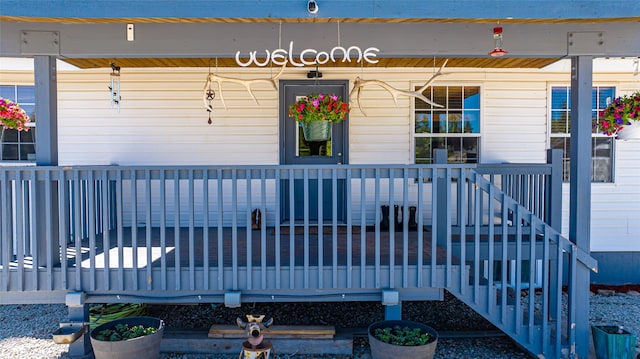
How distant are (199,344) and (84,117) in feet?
11.4

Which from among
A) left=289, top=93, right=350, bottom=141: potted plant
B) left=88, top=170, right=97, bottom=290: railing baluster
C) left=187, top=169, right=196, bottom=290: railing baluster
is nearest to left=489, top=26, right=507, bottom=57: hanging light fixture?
left=289, top=93, right=350, bottom=141: potted plant

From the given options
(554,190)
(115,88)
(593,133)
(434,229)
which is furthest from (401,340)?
(115,88)

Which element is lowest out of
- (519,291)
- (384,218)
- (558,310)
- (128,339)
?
(128,339)

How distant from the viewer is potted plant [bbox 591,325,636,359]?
3447 millimetres

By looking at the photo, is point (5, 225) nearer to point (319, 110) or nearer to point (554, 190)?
point (319, 110)

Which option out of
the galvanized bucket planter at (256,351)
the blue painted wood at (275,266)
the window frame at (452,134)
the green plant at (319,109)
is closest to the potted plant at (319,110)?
the green plant at (319,109)

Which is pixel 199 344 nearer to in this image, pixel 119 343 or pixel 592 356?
pixel 119 343

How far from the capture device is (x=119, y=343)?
10.5 feet

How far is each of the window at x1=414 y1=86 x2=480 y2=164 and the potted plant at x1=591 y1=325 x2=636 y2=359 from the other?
2.66m

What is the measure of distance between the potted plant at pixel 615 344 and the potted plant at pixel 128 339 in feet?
11.5

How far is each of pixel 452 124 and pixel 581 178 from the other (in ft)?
7.00

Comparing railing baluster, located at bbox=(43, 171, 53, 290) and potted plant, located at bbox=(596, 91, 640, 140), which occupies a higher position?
potted plant, located at bbox=(596, 91, 640, 140)

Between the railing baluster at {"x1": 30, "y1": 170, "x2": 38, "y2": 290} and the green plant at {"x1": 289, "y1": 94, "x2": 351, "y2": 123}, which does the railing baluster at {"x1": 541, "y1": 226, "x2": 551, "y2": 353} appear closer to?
the green plant at {"x1": 289, "y1": 94, "x2": 351, "y2": 123}

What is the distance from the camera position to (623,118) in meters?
3.93
